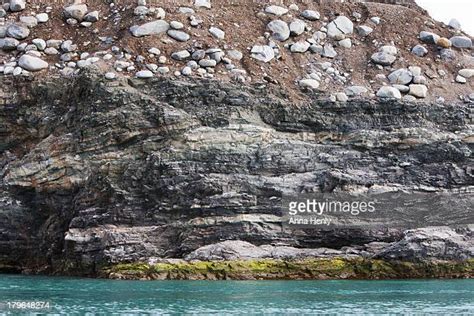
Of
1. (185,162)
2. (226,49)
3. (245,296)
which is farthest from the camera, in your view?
(226,49)

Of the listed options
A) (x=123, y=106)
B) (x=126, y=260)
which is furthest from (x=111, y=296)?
(x=123, y=106)

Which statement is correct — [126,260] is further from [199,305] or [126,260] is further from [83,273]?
[199,305]

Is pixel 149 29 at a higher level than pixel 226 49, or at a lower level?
higher

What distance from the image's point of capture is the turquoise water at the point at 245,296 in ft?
131

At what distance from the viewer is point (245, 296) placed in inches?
1761

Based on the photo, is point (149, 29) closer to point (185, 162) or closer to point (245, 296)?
point (185, 162)

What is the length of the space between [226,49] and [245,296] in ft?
90.4

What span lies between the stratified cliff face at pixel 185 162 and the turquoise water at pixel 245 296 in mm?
5483

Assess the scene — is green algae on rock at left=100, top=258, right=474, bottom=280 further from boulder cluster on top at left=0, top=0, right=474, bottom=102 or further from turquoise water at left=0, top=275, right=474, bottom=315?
boulder cluster on top at left=0, top=0, right=474, bottom=102

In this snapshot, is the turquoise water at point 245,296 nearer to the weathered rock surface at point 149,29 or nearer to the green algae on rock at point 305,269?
the green algae on rock at point 305,269

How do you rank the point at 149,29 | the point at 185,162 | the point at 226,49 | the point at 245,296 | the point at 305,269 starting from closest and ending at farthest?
the point at 245,296, the point at 305,269, the point at 185,162, the point at 226,49, the point at 149,29

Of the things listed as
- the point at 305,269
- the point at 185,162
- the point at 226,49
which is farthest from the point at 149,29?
the point at 305,269

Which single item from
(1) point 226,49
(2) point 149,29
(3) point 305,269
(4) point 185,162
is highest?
(2) point 149,29

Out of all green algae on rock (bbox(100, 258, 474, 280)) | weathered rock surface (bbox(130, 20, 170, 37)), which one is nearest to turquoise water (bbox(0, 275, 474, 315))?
green algae on rock (bbox(100, 258, 474, 280))
